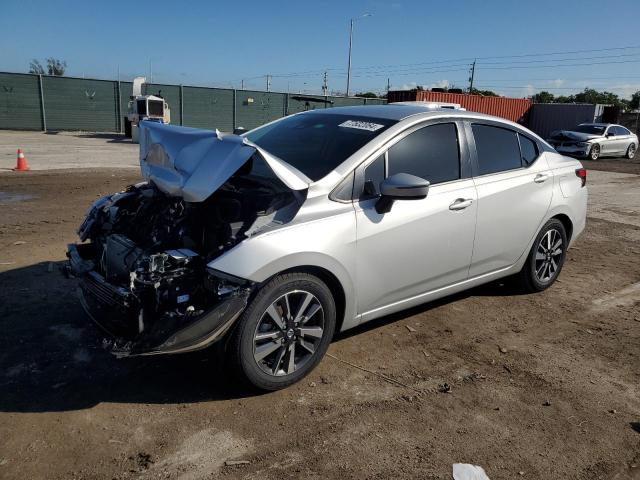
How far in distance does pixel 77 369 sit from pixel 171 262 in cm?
113

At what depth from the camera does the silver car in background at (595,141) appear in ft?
71.0

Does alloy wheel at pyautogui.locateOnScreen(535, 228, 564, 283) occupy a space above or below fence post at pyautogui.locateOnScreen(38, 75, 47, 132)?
below

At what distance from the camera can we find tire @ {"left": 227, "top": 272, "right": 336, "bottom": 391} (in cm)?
307

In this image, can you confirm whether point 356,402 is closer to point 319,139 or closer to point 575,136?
point 319,139

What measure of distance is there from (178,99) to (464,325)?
2902 centimetres

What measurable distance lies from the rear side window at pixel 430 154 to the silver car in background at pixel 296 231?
12mm

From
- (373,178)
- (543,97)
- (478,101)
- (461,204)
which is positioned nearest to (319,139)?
(373,178)

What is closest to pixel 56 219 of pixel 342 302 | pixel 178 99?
pixel 342 302

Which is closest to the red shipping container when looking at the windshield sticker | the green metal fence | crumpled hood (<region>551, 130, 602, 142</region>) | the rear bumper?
the green metal fence

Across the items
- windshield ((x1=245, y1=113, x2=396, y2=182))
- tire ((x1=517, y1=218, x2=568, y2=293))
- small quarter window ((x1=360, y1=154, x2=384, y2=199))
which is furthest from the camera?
tire ((x1=517, y1=218, x2=568, y2=293))

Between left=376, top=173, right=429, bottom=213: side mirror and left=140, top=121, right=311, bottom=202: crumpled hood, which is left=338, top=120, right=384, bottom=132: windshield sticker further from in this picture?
left=140, top=121, right=311, bottom=202: crumpled hood

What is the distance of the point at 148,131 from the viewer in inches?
157

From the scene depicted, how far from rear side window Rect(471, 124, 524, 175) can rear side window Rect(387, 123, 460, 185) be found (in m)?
0.31

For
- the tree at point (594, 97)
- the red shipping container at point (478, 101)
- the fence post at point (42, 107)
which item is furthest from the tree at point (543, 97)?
the fence post at point (42, 107)
